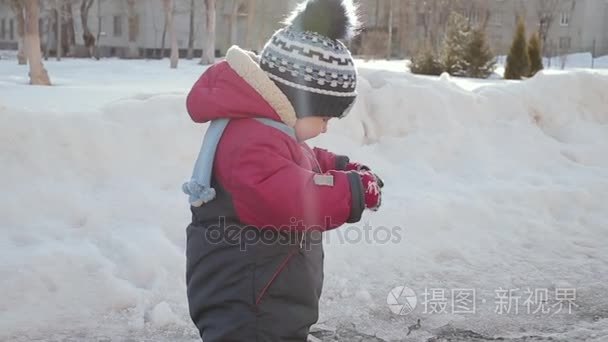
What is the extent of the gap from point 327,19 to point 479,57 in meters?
18.8

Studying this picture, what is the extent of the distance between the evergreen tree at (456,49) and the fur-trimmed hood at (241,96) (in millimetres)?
18879

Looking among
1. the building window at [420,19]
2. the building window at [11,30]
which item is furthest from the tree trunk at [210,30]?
the building window at [11,30]

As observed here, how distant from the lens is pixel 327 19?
222 centimetres

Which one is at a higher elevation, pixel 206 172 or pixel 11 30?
pixel 206 172

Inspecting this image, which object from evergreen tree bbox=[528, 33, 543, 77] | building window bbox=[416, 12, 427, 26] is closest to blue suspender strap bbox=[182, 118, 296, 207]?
evergreen tree bbox=[528, 33, 543, 77]

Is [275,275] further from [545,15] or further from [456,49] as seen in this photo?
[545,15]

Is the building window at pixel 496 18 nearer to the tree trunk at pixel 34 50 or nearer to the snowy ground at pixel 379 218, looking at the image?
the tree trunk at pixel 34 50

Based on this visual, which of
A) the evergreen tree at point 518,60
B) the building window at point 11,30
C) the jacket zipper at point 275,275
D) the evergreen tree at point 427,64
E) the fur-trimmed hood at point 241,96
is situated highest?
the fur-trimmed hood at point 241,96

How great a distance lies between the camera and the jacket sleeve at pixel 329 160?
8.27ft

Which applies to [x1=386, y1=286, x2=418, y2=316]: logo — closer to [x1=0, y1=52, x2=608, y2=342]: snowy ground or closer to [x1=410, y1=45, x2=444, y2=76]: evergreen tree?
[x1=0, y1=52, x2=608, y2=342]: snowy ground

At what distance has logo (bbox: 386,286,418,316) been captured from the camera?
403 cm

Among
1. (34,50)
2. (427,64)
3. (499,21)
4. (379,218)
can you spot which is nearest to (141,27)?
(499,21)

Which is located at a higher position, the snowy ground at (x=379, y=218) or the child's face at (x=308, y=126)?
the child's face at (x=308, y=126)

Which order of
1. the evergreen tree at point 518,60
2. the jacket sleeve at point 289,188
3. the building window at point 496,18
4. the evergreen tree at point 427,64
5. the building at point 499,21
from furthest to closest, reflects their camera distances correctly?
the building window at point 496,18 → the building at point 499,21 → the evergreen tree at point 427,64 → the evergreen tree at point 518,60 → the jacket sleeve at point 289,188
